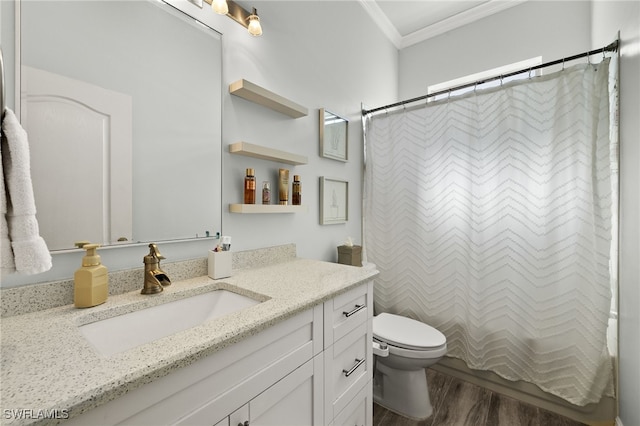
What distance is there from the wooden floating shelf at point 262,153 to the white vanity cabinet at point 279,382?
76cm

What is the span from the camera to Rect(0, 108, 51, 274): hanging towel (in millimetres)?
592

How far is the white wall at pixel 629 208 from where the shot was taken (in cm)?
121

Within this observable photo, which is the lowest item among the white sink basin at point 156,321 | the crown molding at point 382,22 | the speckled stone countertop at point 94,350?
the white sink basin at point 156,321

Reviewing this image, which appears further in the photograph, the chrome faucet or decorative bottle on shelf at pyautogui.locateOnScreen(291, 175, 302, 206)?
decorative bottle on shelf at pyautogui.locateOnScreen(291, 175, 302, 206)

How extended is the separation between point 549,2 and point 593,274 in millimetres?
2089

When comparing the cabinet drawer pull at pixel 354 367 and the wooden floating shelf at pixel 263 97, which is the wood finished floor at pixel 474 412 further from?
the wooden floating shelf at pixel 263 97

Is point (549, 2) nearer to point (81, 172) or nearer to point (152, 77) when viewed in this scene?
point (152, 77)

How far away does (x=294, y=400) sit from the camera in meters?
0.93

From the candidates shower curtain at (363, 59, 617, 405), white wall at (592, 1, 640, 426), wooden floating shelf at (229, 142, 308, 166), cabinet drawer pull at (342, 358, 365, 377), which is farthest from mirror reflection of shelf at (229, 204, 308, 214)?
white wall at (592, 1, 640, 426)

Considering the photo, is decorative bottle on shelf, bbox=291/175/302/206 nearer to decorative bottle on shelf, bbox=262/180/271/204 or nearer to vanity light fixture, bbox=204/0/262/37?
decorative bottle on shelf, bbox=262/180/271/204

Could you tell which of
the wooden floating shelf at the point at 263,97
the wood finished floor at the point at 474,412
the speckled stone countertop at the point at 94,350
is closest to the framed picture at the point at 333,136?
the wooden floating shelf at the point at 263,97

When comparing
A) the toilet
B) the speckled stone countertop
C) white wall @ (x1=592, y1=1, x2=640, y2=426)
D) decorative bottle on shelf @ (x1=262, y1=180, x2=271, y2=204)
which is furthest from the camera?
the toilet

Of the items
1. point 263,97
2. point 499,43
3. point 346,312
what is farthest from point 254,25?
point 499,43

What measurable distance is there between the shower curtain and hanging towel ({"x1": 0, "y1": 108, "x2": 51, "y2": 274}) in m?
1.99
